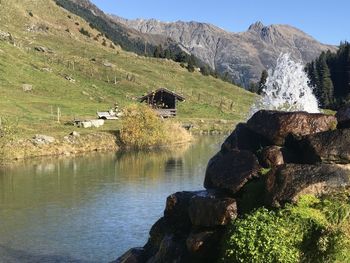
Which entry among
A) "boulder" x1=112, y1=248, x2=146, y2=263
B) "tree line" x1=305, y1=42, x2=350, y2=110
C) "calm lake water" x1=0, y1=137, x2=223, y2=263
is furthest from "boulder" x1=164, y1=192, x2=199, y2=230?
"tree line" x1=305, y1=42, x2=350, y2=110

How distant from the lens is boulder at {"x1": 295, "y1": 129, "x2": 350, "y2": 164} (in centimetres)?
1984

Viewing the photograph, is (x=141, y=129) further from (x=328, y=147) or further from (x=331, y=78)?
(x=331, y=78)

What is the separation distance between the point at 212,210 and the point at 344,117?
8034 mm

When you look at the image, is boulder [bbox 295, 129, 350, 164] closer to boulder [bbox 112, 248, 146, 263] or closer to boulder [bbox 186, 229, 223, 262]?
boulder [bbox 186, 229, 223, 262]

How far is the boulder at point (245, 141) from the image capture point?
24.1 metres

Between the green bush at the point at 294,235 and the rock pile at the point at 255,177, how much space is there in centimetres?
88

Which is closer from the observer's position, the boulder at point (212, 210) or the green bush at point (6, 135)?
the boulder at point (212, 210)

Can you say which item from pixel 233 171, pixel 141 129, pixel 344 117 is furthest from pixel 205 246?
pixel 141 129

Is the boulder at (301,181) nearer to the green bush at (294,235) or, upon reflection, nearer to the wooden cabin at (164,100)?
the green bush at (294,235)

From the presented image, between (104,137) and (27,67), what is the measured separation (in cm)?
5583

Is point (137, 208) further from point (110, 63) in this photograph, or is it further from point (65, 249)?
point (110, 63)

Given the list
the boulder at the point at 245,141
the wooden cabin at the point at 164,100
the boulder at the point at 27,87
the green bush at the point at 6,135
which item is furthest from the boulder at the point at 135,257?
the boulder at the point at 27,87

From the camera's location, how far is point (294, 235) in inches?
651

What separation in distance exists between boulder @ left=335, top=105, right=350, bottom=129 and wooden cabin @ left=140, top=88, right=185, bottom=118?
93952 millimetres
